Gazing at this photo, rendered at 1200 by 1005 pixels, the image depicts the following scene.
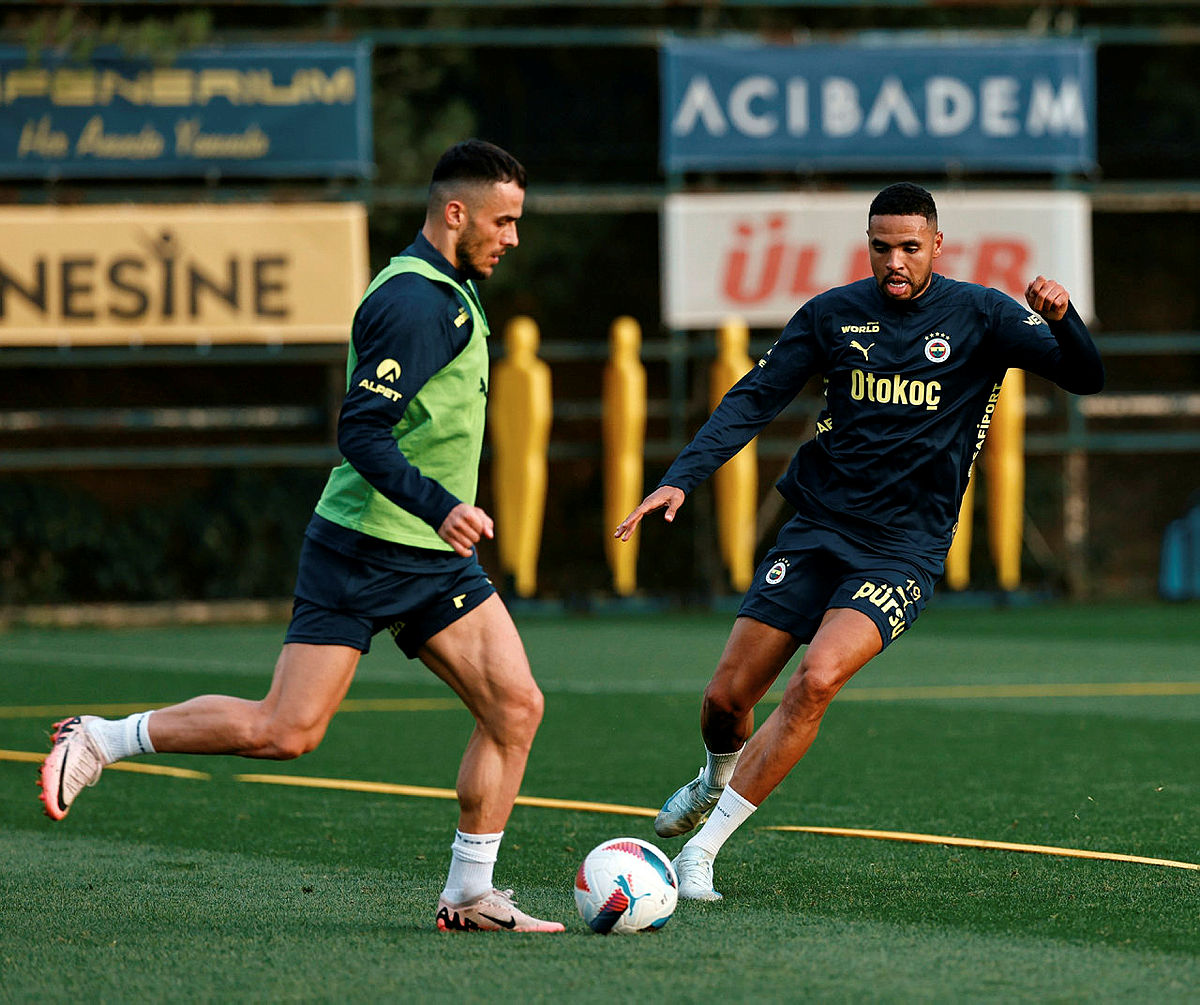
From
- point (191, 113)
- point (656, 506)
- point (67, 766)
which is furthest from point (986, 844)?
point (191, 113)

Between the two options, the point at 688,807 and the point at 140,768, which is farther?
the point at 140,768

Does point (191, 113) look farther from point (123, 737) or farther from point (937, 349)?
point (123, 737)

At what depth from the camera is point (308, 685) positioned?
5.72 m

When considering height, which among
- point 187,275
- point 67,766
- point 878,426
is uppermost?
point 187,275

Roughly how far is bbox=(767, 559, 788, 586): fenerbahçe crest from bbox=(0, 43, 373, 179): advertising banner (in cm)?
1333

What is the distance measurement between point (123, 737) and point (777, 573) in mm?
2265

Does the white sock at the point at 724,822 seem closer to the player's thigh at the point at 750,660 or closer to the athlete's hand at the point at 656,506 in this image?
the player's thigh at the point at 750,660

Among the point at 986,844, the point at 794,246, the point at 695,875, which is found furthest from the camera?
the point at 794,246

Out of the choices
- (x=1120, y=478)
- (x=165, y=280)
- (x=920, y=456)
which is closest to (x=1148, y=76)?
(x=1120, y=478)

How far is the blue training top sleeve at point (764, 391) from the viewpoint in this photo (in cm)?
670

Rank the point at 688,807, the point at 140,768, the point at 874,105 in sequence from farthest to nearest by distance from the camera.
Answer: the point at 874,105 < the point at 140,768 < the point at 688,807

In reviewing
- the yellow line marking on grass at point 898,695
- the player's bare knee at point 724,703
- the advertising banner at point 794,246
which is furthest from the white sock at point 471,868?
the advertising banner at point 794,246

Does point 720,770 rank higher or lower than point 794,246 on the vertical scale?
lower

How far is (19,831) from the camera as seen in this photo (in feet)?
25.4
